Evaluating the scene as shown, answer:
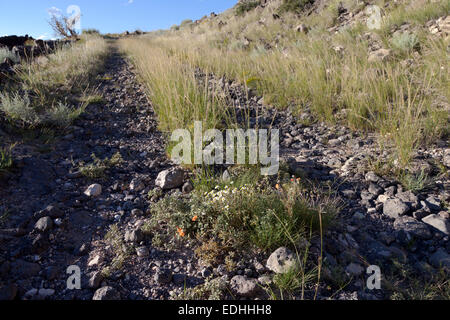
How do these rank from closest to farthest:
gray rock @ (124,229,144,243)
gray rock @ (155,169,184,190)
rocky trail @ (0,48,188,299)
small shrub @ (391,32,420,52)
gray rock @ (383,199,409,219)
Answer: rocky trail @ (0,48,188,299) < gray rock @ (124,229,144,243) < gray rock @ (383,199,409,219) < gray rock @ (155,169,184,190) < small shrub @ (391,32,420,52)

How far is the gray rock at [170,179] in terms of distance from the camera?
2757 mm

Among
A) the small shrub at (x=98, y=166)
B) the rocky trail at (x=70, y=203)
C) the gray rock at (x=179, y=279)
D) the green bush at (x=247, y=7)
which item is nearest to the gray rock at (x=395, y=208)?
the gray rock at (x=179, y=279)

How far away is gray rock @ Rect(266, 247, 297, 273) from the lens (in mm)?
1714

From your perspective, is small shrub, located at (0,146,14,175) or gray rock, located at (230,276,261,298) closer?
gray rock, located at (230,276,261,298)

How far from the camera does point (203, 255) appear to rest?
1.92 meters

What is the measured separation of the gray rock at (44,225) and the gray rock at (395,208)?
2838 millimetres

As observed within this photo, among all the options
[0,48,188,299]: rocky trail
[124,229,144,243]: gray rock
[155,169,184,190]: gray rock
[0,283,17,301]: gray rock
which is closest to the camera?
[0,283,17,301]: gray rock

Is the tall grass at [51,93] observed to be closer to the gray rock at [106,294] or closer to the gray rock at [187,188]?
the gray rock at [187,188]

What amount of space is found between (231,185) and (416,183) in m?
1.69

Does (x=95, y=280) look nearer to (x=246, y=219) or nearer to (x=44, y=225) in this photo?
(x=44, y=225)

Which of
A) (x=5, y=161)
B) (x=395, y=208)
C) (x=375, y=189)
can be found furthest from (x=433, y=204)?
(x=5, y=161)

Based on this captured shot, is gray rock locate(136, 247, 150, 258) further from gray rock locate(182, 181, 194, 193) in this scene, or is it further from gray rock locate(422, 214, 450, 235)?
gray rock locate(422, 214, 450, 235)

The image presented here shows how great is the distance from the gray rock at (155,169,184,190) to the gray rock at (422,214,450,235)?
219 cm

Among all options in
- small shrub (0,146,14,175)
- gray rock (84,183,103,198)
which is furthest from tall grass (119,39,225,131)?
small shrub (0,146,14,175)
